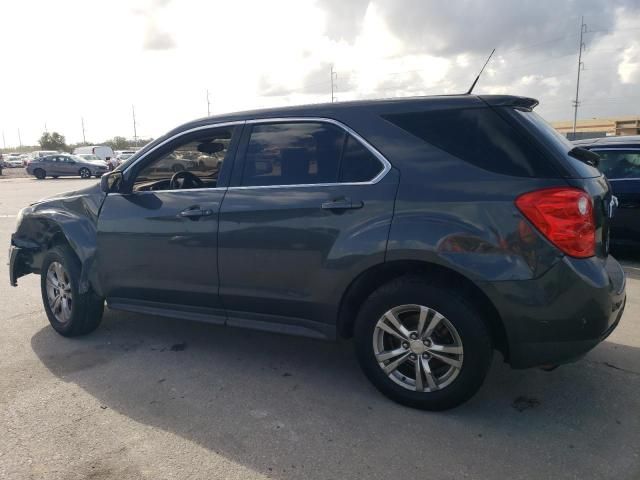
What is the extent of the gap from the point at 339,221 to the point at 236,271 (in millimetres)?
872

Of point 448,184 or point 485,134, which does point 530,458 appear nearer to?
point 448,184

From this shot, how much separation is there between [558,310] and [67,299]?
3878 mm

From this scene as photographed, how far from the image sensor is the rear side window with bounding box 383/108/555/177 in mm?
2914

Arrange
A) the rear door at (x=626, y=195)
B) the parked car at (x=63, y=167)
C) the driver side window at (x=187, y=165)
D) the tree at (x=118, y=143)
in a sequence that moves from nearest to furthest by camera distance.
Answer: the driver side window at (x=187, y=165), the rear door at (x=626, y=195), the parked car at (x=63, y=167), the tree at (x=118, y=143)

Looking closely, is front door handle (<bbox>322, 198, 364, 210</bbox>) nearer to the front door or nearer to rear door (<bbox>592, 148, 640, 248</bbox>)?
the front door

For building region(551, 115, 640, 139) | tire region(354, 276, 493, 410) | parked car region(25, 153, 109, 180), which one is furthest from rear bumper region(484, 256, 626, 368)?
parked car region(25, 153, 109, 180)

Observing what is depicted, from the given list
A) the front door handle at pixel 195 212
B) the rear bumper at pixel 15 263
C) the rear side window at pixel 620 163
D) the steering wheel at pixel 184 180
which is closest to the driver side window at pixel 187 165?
the steering wheel at pixel 184 180

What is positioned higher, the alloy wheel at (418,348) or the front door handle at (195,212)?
the front door handle at (195,212)

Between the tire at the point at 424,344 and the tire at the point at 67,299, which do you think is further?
the tire at the point at 67,299

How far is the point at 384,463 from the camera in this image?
2711 mm

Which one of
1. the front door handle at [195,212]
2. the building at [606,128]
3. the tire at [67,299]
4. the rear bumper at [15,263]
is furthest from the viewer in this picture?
the building at [606,128]

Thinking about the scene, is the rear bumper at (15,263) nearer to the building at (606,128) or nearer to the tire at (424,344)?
the tire at (424,344)

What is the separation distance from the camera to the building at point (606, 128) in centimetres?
2851

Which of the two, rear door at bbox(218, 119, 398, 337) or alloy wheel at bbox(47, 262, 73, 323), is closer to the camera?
rear door at bbox(218, 119, 398, 337)
